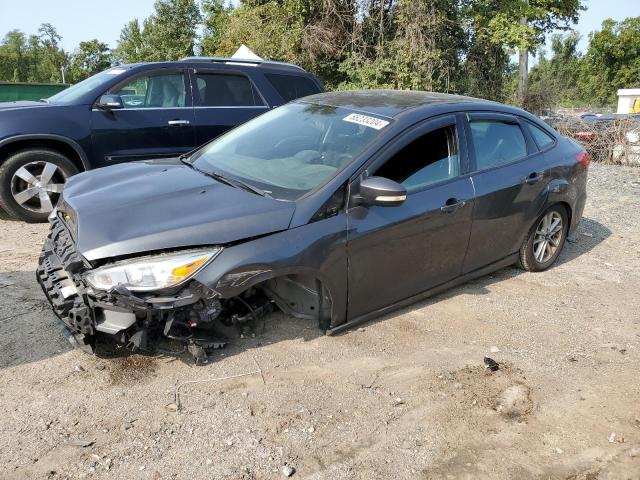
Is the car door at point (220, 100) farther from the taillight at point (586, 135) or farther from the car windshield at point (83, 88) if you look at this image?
the taillight at point (586, 135)

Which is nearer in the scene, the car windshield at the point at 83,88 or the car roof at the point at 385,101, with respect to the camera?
the car roof at the point at 385,101

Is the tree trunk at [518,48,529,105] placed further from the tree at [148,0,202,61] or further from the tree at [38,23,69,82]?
the tree at [38,23,69,82]

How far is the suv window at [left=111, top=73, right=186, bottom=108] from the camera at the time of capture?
6.55 meters

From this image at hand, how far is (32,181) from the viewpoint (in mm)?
6020

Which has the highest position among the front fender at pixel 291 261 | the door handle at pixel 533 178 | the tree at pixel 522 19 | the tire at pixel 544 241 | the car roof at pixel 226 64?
the tree at pixel 522 19

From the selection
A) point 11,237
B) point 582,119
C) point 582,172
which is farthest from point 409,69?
point 11,237

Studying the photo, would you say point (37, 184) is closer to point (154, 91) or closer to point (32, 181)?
point (32, 181)

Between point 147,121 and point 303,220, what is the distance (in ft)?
13.0

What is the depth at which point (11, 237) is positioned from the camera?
18.5 ft

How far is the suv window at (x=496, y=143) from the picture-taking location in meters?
4.38

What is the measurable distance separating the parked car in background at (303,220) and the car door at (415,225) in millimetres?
11

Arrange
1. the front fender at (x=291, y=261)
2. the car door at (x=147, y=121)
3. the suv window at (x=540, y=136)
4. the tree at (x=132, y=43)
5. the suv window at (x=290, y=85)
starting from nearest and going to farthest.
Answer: the front fender at (x=291, y=261), the suv window at (x=540, y=136), the car door at (x=147, y=121), the suv window at (x=290, y=85), the tree at (x=132, y=43)

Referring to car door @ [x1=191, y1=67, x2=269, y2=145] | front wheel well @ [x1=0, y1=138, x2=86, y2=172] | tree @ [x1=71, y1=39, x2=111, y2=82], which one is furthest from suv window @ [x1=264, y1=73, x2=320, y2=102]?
tree @ [x1=71, y1=39, x2=111, y2=82]

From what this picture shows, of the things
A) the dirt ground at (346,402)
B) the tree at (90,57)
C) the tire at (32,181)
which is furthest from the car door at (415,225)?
the tree at (90,57)
